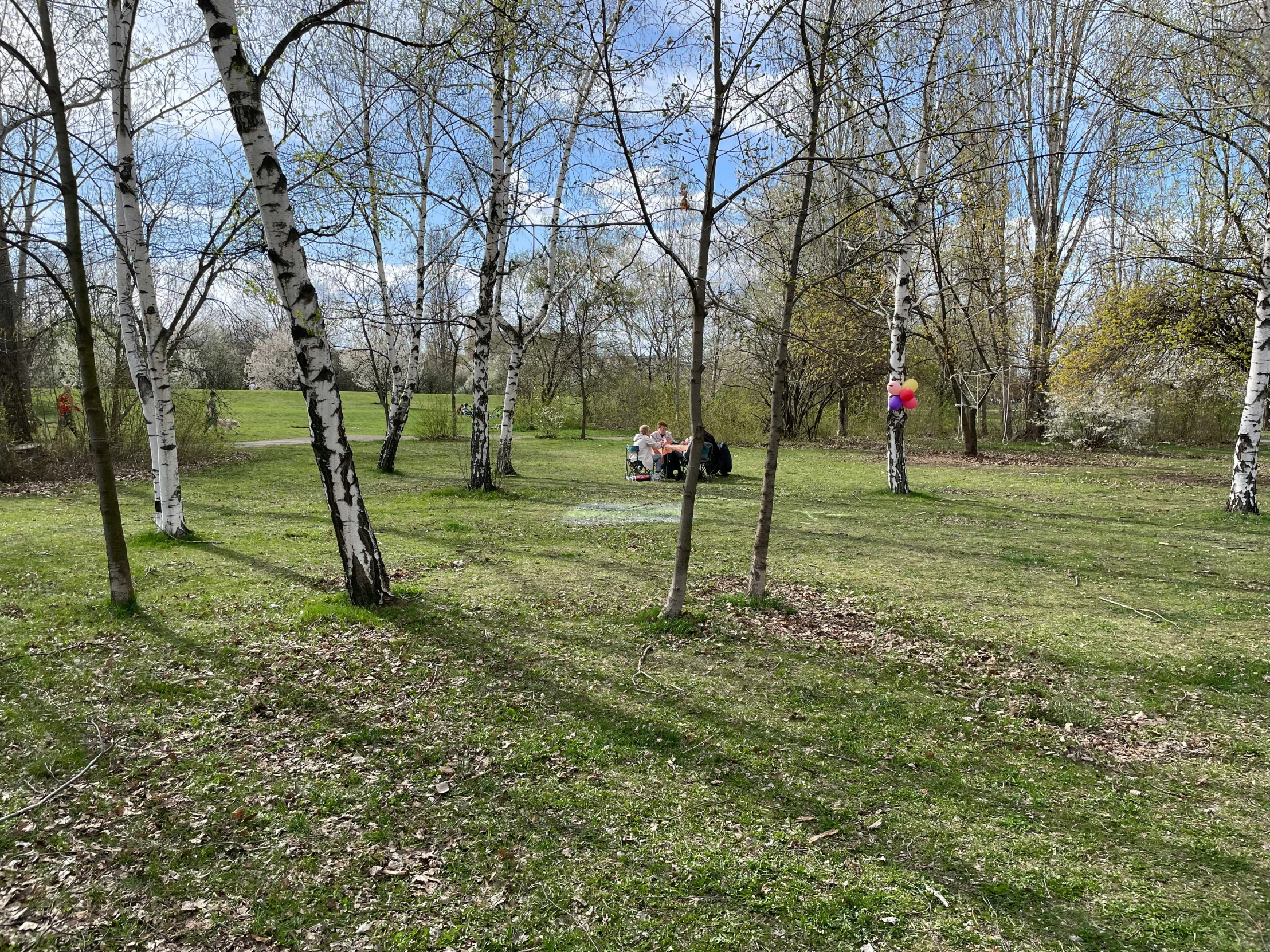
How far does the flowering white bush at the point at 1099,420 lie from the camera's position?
818 inches

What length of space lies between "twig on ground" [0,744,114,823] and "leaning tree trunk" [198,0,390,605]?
2.17 metres

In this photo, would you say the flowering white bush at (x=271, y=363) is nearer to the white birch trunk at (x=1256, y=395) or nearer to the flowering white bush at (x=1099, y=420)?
the flowering white bush at (x=1099, y=420)

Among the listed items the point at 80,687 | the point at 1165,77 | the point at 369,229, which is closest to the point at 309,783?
the point at 80,687

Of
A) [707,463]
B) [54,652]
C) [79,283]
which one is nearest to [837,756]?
[54,652]

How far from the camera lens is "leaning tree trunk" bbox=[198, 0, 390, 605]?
4816 millimetres

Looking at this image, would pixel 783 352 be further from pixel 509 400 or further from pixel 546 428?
pixel 546 428

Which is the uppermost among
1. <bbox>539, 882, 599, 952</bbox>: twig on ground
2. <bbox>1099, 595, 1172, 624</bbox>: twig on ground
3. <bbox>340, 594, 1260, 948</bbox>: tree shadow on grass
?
<bbox>1099, 595, 1172, 624</bbox>: twig on ground

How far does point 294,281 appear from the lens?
4.99 m

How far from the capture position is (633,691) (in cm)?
441

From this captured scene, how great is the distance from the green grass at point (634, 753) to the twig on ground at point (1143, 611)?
0.06 meters

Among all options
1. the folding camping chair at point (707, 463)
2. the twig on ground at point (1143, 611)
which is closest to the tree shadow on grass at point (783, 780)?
the twig on ground at point (1143, 611)

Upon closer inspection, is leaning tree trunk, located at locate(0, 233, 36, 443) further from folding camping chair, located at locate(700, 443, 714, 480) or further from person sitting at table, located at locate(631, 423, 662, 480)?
folding camping chair, located at locate(700, 443, 714, 480)

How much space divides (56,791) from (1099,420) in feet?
82.5

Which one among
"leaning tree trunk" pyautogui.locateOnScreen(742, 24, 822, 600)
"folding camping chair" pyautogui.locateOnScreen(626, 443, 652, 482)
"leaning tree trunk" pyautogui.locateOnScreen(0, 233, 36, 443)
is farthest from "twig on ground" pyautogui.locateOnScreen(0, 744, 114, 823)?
"leaning tree trunk" pyautogui.locateOnScreen(0, 233, 36, 443)
